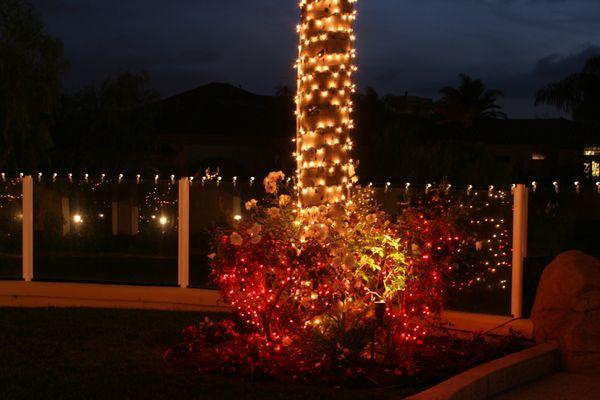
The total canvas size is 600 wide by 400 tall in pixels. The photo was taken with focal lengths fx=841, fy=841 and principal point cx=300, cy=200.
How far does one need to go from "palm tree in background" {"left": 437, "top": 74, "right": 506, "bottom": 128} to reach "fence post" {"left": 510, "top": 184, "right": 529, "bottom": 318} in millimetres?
31037

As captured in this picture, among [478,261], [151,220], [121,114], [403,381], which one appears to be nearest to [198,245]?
[151,220]

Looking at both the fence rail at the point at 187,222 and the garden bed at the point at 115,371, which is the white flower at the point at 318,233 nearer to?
the garden bed at the point at 115,371

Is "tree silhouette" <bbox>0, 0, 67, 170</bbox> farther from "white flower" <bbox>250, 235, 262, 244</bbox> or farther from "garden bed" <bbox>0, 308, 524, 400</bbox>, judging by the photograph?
"white flower" <bbox>250, 235, 262, 244</bbox>

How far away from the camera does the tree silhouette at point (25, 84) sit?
19.6 metres

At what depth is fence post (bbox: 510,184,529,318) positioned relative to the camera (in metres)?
10.0

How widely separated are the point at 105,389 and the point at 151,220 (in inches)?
236

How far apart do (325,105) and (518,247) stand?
3.13 m

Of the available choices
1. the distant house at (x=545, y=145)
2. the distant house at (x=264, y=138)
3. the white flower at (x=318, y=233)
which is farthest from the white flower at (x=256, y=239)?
the distant house at (x=545, y=145)

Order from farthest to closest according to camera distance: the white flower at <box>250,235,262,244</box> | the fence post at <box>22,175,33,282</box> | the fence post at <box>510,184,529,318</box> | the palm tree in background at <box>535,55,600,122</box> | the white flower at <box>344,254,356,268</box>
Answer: the palm tree in background at <box>535,55,600,122</box>
the fence post at <box>22,175,33,282</box>
the fence post at <box>510,184,529,318</box>
the white flower at <box>250,235,262,244</box>
the white flower at <box>344,254,356,268</box>

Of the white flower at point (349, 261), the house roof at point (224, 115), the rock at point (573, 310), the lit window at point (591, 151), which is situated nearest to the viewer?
the white flower at point (349, 261)

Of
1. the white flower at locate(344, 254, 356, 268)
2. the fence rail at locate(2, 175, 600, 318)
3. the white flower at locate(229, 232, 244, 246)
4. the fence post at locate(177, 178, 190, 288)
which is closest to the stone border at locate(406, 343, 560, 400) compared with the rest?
the white flower at locate(344, 254, 356, 268)

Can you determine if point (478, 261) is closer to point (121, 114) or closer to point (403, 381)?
point (403, 381)

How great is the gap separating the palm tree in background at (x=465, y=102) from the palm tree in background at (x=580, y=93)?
44.3ft

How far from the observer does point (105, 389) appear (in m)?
6.80
